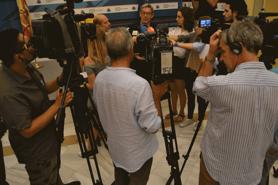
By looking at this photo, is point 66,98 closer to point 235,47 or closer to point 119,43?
point 119,43

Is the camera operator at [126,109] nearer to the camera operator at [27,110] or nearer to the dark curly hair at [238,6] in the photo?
the camera operator at [27,110]

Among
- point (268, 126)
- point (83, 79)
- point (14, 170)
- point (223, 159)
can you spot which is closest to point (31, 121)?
point (83, 79)

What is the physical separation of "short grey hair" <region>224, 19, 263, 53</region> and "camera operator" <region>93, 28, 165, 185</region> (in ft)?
1.58

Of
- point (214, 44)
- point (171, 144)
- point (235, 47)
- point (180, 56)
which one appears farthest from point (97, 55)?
point (235, 47)

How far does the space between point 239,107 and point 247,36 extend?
31cm

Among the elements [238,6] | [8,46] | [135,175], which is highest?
[238,6]

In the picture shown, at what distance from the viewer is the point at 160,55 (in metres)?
1.53

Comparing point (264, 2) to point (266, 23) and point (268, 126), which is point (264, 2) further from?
point (268, 126)

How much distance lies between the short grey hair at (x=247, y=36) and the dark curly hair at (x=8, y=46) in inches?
42.9

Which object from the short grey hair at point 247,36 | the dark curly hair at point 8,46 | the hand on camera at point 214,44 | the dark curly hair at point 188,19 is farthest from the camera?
the dark curly hair at point 188,19

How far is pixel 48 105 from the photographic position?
5.41ft

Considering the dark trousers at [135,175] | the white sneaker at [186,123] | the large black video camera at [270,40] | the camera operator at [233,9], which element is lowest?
the white sneaker at [186,123]

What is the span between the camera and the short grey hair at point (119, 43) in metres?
1.38

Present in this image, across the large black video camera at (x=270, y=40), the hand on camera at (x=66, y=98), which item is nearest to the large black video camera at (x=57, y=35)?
the hand on camera at (x=66, y=98)
